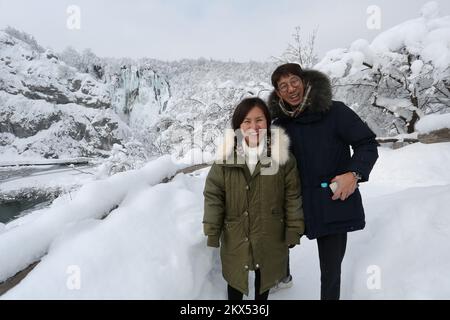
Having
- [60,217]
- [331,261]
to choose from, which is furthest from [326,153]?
[60,217]

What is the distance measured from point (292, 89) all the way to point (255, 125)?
0.32 m

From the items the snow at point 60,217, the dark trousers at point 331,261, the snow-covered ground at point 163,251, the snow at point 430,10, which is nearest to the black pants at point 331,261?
the dark trousers at point 331,261

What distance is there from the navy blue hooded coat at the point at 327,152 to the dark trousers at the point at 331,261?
0.35 ft

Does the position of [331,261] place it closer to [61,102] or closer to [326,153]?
[326,153]

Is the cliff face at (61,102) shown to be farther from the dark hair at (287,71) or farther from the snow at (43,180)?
the dark hair at (287,71)

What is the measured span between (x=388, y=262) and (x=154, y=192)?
2052mm

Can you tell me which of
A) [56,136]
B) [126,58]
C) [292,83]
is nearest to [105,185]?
[292,83]

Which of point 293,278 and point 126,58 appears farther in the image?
point 126,58

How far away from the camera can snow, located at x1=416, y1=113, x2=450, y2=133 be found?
7.21 meters

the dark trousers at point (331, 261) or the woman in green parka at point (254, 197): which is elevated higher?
the woman in green parka at point (254, 197)

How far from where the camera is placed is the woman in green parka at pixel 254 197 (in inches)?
76.0

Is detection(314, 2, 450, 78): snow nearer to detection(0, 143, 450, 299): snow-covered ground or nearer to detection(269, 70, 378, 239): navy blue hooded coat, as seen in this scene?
detection(0, 143, 450, 299): snow-covered ground

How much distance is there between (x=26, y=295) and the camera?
1638mm
